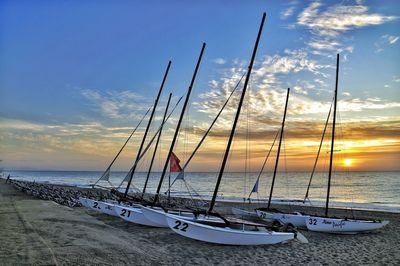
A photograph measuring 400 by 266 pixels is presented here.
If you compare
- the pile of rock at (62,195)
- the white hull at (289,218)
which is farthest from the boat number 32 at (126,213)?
the white hull at (289,218)

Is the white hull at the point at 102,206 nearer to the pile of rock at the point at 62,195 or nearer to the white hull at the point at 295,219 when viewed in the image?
the pile of rock at the point at 62,195

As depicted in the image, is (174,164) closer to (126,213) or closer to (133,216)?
(133,216)

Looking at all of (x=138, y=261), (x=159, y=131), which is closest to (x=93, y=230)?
(x=138, y=261)

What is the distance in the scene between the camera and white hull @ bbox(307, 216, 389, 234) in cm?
Result: 2008

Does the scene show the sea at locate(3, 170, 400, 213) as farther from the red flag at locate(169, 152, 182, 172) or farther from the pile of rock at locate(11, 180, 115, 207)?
the pile of rock at locate(11, 180, 115, 207)

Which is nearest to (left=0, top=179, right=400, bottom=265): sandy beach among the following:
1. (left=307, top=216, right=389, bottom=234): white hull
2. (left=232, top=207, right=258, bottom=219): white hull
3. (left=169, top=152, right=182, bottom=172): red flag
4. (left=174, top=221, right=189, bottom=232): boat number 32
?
(left=174, top=221, right=189, bottom=232): boat number 32

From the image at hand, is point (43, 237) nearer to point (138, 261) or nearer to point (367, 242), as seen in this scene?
point (138, 261)

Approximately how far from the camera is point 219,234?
566 inches

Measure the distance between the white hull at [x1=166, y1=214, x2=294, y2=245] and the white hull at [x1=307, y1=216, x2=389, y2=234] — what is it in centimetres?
629

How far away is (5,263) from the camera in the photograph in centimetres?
903

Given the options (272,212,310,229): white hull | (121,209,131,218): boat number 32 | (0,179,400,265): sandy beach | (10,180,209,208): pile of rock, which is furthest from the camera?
(10,180,209,208): pile of rock

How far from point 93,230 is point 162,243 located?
Answer: 3607 millimetres

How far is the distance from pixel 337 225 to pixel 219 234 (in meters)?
9.94

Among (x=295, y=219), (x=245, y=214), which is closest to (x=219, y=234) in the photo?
(x=295, y=219)
